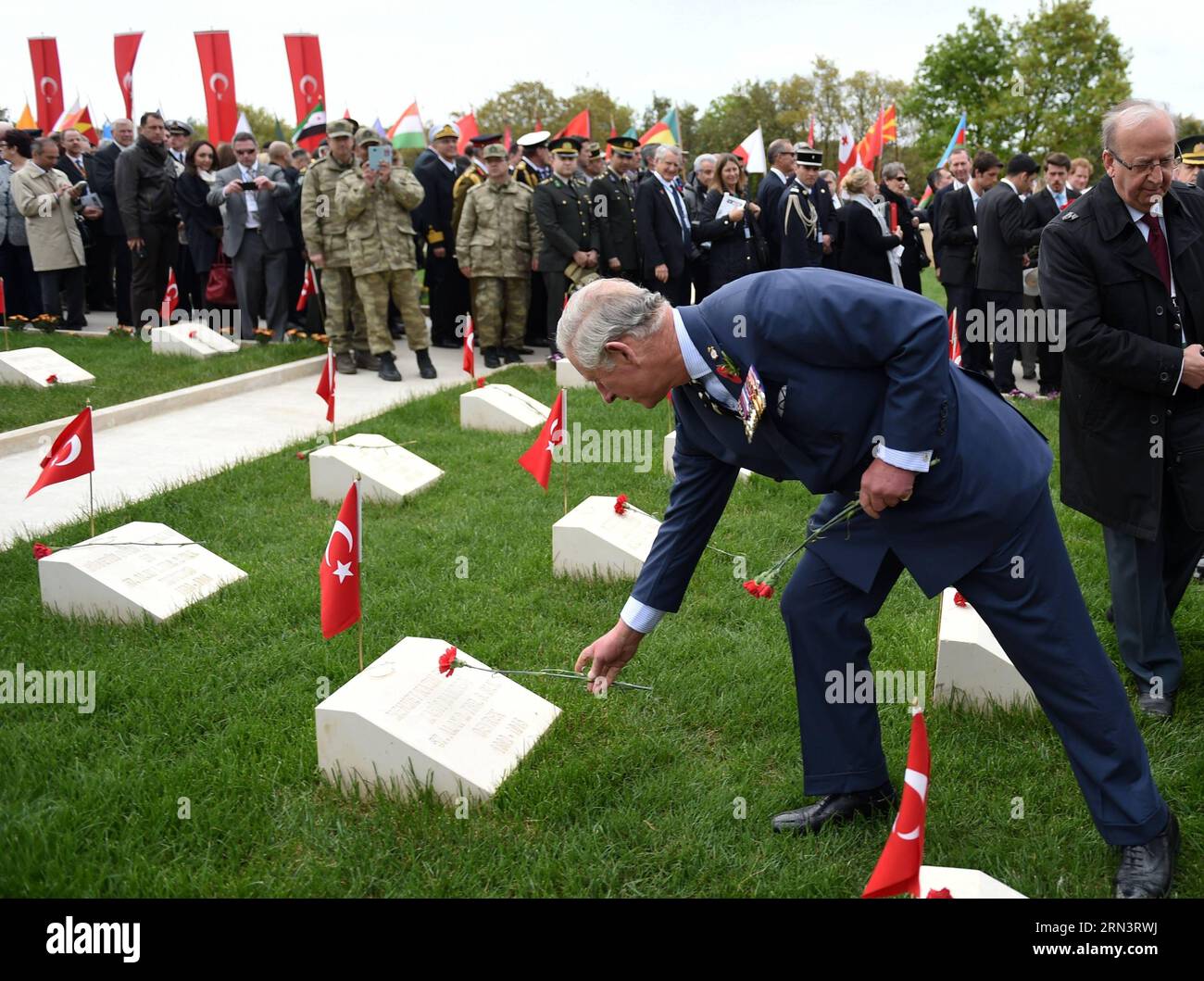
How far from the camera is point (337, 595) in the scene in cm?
436

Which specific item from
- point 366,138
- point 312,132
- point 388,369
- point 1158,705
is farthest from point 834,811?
point 312,132

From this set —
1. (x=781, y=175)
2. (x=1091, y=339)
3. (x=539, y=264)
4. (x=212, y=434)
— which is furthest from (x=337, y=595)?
(x=781, y=175)

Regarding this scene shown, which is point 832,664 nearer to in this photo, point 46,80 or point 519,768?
point 519,768

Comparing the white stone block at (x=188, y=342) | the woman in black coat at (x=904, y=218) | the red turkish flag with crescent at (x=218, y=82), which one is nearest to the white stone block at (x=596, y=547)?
the white stone block at (x=188, y=342)

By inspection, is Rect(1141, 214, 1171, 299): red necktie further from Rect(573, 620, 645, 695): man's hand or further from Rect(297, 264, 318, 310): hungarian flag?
Rect(297, 264, 318, 310): hungarian flag

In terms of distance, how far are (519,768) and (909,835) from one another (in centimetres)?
163

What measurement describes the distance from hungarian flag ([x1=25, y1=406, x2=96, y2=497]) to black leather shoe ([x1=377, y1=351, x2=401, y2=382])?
621cm

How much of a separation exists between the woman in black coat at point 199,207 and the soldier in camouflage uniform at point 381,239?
8.35 feet

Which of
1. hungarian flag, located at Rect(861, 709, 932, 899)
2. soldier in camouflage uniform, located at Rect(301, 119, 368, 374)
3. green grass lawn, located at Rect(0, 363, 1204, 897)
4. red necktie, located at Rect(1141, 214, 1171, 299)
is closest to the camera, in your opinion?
hungarian flag, located at Rect(861, 709, 932, 899)

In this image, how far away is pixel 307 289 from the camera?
1415 cm

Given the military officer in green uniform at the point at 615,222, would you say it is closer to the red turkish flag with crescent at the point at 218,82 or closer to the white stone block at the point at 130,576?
the white stone block at the point at 130,576

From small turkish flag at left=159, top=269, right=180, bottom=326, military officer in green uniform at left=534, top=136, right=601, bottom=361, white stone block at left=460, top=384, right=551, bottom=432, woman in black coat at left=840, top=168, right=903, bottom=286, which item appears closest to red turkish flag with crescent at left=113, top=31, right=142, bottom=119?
small turkish flag at left=159, top=269, right=180, bottom=326

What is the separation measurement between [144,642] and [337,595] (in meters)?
1.37

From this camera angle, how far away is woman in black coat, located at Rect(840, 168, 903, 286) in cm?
1220
